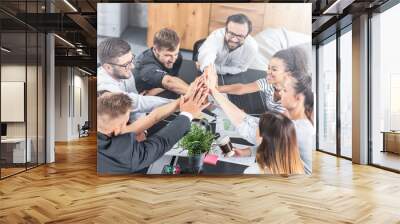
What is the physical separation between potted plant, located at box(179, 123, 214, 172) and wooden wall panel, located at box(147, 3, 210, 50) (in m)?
1.42

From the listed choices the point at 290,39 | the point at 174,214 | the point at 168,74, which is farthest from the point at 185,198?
the point at 290,39

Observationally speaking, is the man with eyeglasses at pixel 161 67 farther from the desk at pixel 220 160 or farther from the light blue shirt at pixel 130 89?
the desk at pixel 220 160

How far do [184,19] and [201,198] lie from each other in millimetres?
3109

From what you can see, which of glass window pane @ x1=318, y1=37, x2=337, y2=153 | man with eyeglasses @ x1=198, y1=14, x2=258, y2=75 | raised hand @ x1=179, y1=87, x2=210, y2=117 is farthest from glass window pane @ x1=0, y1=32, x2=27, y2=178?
glass window pane @ x1=318, y1=37, x2=337, y2=153

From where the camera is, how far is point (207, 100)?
641 cm

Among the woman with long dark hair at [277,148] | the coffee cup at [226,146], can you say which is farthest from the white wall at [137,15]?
the woman with long dark hair at [277,148]

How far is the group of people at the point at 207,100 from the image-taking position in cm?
636

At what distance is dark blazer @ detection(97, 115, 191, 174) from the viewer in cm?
639

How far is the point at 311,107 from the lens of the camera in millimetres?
6395

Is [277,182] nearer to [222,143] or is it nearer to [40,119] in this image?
[222,143]

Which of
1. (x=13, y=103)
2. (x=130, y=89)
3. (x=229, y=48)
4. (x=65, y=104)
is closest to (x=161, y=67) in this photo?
(x=130, y=89)

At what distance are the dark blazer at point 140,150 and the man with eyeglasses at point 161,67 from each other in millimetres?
542

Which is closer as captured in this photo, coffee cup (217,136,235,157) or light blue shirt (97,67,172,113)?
light blue shirt (97,67,172,113)

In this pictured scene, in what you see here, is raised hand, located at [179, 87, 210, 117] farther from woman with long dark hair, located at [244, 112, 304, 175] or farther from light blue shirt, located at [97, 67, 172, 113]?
woman with long dark hair, located at [244, 112, 304, 175]
